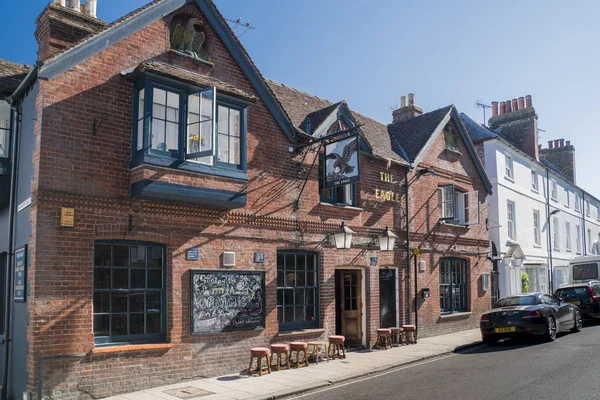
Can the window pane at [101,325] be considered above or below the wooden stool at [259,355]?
above

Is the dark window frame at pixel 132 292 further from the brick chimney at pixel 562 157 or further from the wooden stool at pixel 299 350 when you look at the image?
the brick chimney at pixel 562 157

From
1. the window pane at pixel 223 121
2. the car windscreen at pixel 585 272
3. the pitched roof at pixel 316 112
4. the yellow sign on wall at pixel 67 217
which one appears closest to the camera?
the yellow sign on wall at pixel 67 217

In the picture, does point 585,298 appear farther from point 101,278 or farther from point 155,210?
point 101,278

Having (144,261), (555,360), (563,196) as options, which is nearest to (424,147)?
(555,360)

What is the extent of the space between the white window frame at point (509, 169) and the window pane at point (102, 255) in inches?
763

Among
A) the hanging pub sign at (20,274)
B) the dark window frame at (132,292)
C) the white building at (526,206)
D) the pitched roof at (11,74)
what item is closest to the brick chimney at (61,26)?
the pitched roof at (11,74)

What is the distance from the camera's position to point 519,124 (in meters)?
28.8

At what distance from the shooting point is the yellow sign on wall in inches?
380

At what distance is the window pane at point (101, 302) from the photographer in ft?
33.1

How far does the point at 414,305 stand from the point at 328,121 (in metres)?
6.66

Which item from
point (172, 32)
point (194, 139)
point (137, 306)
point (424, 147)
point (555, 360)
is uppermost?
point (172, 32)

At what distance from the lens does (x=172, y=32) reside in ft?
39.0

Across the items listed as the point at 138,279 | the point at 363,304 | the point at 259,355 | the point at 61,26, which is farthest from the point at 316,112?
the point at 138,279

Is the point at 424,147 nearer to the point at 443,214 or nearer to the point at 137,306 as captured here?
the point at 443,214
